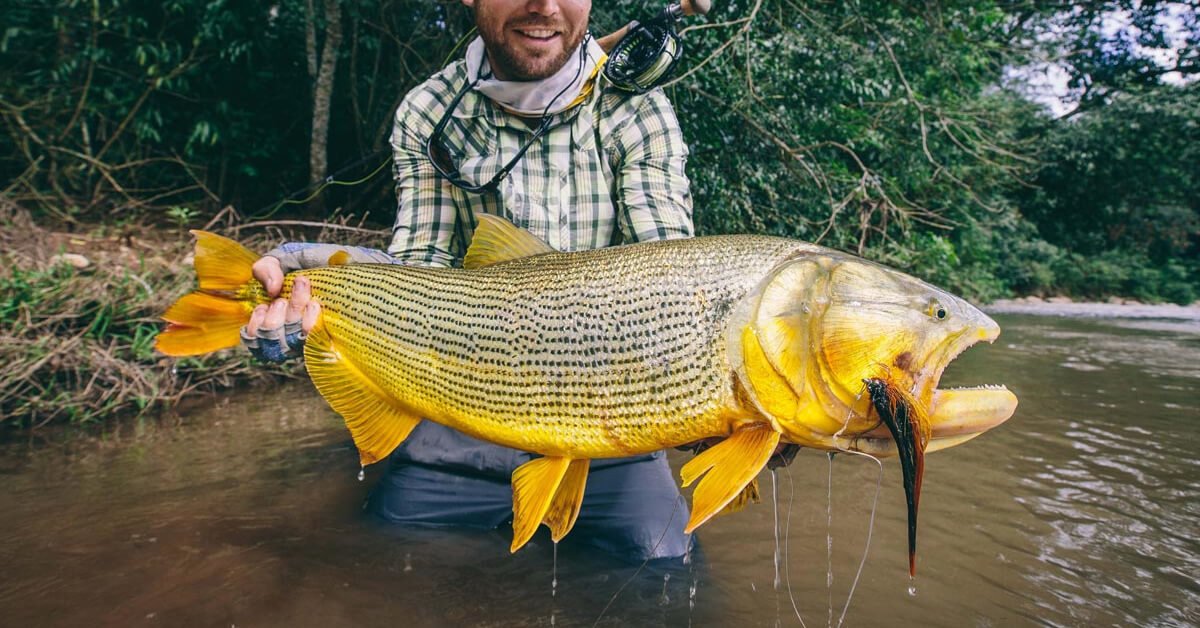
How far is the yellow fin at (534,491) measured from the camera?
1865 millimetres

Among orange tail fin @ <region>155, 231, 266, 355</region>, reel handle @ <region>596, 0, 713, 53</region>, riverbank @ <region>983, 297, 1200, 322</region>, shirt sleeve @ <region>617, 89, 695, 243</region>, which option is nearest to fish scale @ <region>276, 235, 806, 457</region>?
orange tail fin @ <region>155, 231, 266, 355</region>

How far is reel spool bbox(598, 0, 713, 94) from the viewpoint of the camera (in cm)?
287

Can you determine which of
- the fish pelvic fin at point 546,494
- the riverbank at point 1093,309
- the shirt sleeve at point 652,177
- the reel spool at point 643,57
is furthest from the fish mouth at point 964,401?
the riverbank at point 1093,309

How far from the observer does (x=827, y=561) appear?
2.63m

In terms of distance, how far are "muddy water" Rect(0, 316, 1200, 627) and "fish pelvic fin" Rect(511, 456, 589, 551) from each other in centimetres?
47

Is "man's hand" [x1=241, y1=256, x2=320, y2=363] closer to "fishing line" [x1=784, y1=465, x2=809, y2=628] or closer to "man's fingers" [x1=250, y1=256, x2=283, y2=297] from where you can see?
"man's fingers" [x1=250, y1=256, x2=283, y2=297]

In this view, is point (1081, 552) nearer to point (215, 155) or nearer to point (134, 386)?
point (134, 386)

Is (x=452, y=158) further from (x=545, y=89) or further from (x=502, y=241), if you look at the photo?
(x=502, y=241)

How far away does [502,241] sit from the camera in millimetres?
2182

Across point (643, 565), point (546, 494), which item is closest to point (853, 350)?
point (546, 494)

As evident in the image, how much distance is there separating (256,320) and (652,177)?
1.57 m

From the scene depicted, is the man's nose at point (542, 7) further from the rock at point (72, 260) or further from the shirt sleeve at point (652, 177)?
the rock at point (72, 260)

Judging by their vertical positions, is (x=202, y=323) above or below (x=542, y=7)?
below

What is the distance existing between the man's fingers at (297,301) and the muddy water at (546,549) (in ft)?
3.01
